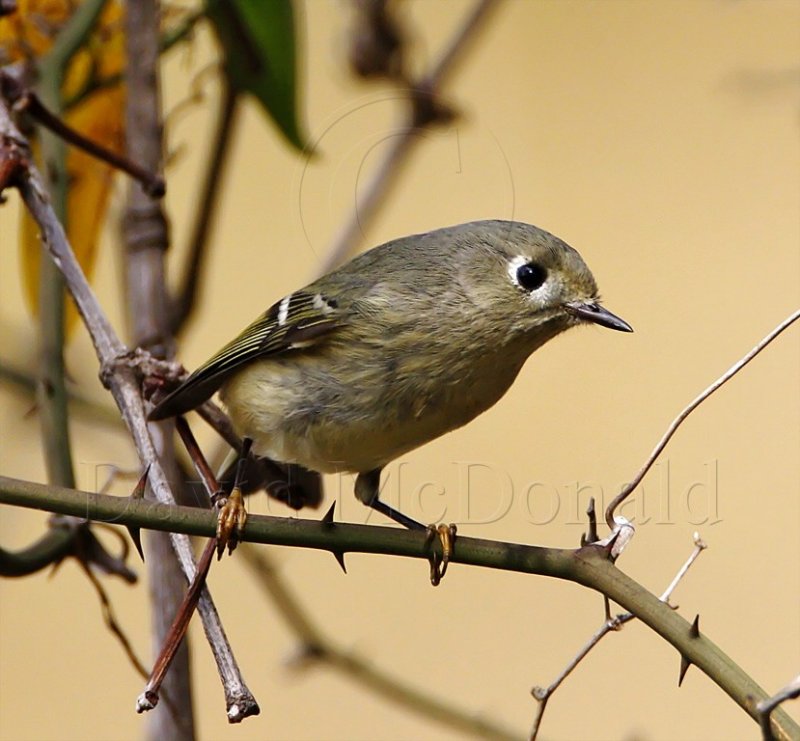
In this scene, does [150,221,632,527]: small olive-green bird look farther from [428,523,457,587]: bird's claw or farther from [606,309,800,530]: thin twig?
[606,309,800,530]: thin twig

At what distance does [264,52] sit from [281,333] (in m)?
0.48

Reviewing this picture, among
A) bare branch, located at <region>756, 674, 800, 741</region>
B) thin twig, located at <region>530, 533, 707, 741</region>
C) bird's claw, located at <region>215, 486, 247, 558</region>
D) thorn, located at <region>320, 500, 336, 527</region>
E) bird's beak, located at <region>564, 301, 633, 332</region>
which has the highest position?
bird's beak, located at <region>564, 301, 633, 332</region>

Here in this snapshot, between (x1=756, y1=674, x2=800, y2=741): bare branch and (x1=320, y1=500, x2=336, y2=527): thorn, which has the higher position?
(x1=320, y1=500, x2=336, y2=527): thorn

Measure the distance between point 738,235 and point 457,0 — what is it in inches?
37.6

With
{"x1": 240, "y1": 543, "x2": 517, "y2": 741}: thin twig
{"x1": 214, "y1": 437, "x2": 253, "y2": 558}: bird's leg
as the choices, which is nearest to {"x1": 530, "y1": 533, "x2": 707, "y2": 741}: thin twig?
{"x1": 214, "y1": 437, "x2": 253, "y2": 558}: bird's leg

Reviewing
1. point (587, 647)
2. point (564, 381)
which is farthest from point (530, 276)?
point (564, 381)

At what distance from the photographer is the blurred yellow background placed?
8.49 feet

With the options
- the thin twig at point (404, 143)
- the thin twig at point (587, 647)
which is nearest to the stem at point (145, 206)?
the thin twig at point (404, 143)

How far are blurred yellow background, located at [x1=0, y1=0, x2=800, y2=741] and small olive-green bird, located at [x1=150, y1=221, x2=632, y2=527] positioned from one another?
0.63 meters

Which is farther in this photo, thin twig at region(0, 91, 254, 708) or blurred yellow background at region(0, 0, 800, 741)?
blurred yellow background at region(0, 0, 800, 741)

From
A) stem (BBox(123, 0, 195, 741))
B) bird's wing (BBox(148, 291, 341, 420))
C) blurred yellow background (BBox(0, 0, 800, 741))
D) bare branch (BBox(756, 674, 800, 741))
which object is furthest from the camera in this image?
blurred yellow background (BBox(0, 0, 800, 741))

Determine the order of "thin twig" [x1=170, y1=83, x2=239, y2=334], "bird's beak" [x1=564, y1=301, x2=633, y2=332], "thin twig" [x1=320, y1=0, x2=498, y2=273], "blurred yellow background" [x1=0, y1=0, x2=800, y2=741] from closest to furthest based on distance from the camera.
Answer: "bird's beak" [x1=564, y1=301, x2=633, y2=332], "thin twig" [x1=170, y1=83, x2=239, y2=334], "thin twig" [x1=320, y1=0, x2=498, y2=273], "blurred yellow background" [x1=0, y1=0, x2=800, y2=741]

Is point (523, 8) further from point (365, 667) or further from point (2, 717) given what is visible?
point (2, 717)

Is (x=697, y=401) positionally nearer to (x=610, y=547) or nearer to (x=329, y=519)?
(x=610, y=547)
